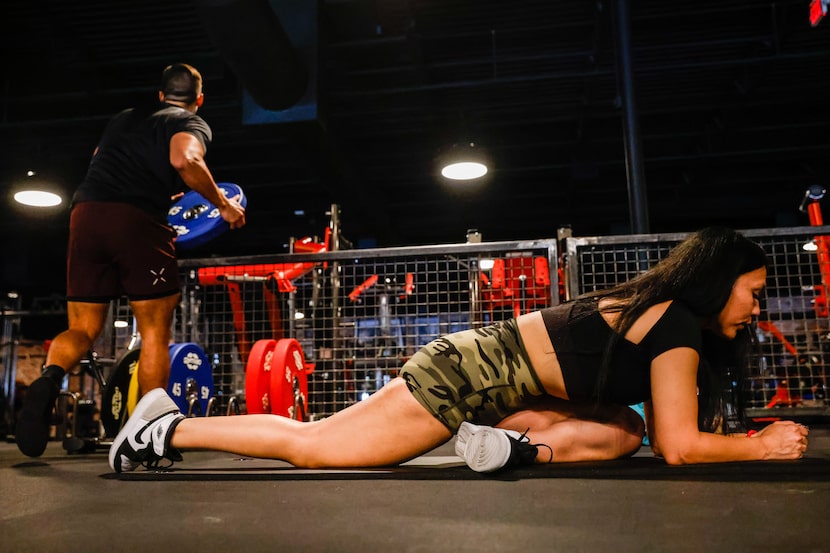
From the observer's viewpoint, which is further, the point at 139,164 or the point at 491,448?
the point at 139,164

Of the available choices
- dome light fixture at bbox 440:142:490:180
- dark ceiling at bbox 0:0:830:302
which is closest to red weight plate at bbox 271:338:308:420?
dark ceiling at bbox 0:0:830:302

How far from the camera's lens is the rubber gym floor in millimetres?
1073

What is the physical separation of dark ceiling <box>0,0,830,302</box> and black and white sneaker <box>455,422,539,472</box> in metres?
2.74

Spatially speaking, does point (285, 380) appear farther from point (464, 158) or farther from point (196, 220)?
point (464, 158)

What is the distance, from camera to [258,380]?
10.8 ft

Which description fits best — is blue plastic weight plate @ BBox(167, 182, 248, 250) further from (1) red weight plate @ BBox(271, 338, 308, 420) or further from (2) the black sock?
(2) the black sock

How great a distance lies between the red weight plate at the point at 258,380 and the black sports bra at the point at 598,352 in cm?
187

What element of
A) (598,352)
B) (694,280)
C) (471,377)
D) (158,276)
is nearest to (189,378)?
(158,276)

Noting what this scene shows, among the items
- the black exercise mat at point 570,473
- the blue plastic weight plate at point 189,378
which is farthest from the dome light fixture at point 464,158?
the black exercise mat at point 570,473

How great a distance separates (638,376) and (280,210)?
10.8 m

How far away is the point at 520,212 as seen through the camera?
12195 mm

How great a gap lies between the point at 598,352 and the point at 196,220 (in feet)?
8.16

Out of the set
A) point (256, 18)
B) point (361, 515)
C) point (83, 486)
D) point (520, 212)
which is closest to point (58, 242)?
point (520, 212)

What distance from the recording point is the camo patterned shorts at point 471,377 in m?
1.80
